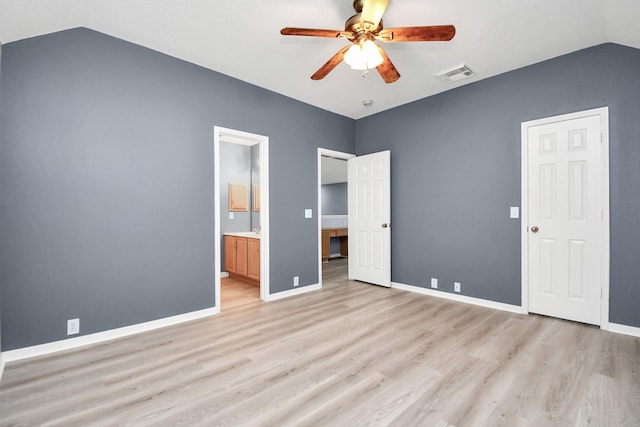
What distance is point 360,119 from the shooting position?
506 centimetres

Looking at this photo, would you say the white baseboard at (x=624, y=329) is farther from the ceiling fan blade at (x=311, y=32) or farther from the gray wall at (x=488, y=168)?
the ceiling fan blade at (x=311, y=32)

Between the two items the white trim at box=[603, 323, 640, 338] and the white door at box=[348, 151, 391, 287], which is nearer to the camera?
the white trim at box=[603, 323, 640, 338]

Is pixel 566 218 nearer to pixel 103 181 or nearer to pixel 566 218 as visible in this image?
pixel 566 218

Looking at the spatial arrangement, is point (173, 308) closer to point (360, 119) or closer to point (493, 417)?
point (493, 417)

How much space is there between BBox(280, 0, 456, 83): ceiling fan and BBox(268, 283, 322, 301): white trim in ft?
9.70

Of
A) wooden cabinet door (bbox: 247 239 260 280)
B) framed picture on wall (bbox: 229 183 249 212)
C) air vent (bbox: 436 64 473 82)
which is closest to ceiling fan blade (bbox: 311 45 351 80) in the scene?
air vent (bbox: 436 64 473 82)

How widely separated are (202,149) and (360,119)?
112 inches

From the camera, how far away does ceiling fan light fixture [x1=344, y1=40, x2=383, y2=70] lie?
7.24ft

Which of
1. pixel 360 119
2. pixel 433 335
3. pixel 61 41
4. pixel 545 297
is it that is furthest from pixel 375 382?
pixel 360 119

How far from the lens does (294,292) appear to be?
13.7ft

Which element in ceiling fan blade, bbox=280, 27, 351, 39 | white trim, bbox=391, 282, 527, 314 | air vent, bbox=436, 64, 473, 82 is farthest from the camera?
white trim, bbox=391, 282, 527, 314

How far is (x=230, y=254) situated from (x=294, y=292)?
5.11ft

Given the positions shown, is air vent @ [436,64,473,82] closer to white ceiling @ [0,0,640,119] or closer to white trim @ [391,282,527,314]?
white ceiling @ [0,0,640,119]

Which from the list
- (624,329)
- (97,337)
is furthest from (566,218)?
(97,337)
